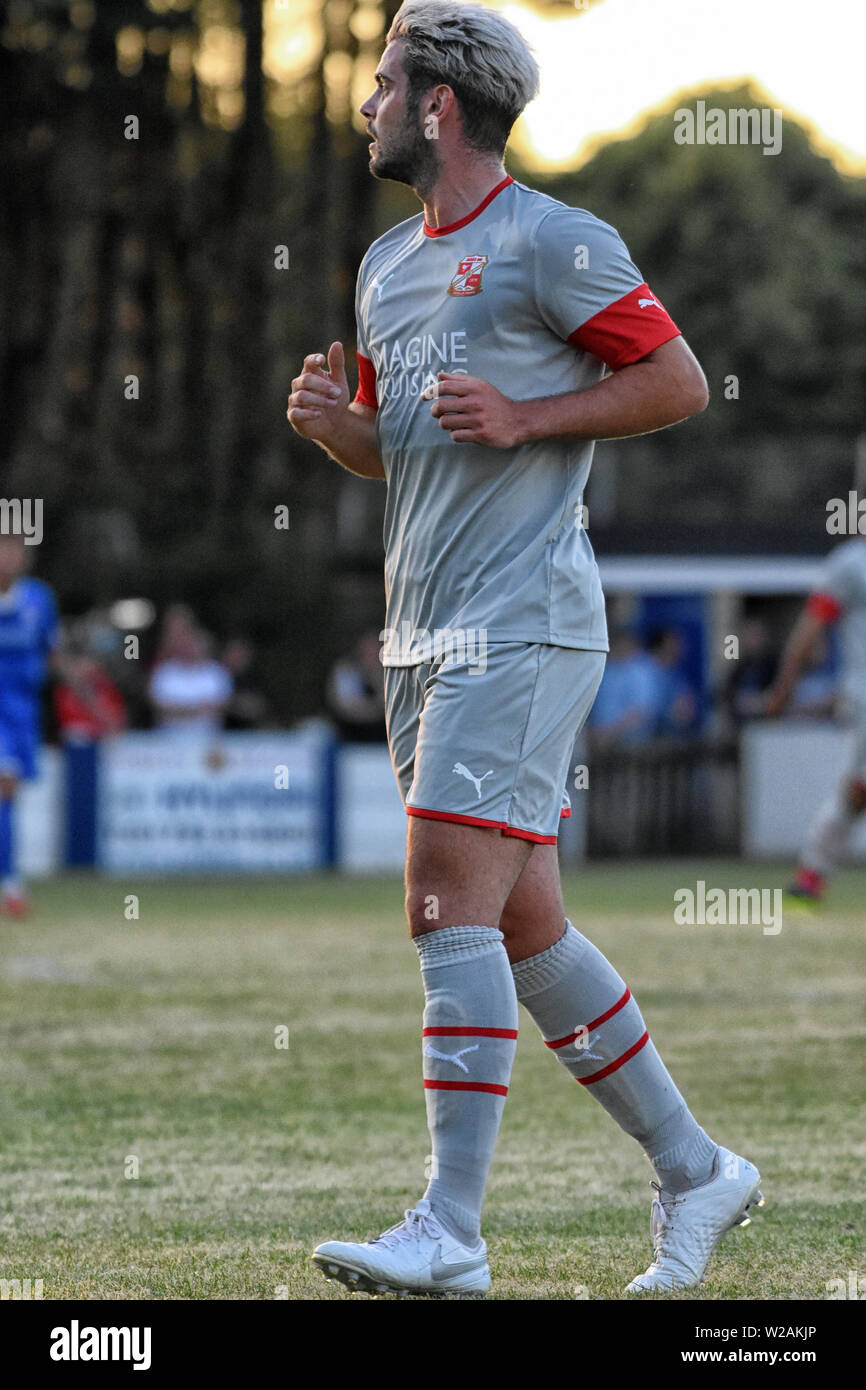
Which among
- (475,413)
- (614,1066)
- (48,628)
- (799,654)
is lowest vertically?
(614,1066)

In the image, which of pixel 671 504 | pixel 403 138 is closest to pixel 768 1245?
pixel 403 138

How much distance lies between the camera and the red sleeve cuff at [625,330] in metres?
4.09

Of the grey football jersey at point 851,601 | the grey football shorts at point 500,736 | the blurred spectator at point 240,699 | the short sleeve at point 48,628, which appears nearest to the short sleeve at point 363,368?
the grey football shorts at point 500,736

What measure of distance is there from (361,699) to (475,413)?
15.2 meters

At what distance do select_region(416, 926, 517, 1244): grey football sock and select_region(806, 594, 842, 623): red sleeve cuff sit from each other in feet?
29.5

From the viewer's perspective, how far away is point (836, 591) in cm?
1291

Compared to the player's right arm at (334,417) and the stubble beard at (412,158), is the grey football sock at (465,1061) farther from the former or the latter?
the stubble beard at (412,158)

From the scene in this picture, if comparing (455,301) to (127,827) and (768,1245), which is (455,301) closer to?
(768,1245)

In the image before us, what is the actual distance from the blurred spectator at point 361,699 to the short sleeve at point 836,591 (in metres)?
6.42

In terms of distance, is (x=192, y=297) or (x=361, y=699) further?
(x=192, y=297)

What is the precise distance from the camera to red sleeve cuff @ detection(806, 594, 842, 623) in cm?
1280

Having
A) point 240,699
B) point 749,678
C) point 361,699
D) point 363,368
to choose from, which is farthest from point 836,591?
point 749,678

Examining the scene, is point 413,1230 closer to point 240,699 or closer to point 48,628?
point 48,628

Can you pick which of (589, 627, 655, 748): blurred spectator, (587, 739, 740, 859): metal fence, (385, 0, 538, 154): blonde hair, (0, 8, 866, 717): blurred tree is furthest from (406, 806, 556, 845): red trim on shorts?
(0, 8, 866, 717): blurred tree
